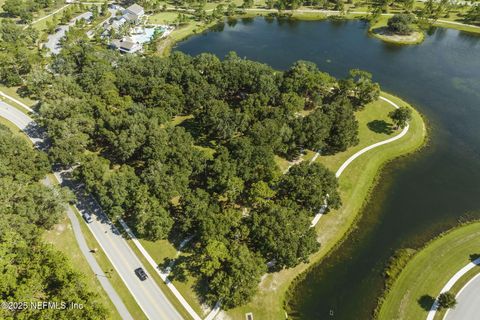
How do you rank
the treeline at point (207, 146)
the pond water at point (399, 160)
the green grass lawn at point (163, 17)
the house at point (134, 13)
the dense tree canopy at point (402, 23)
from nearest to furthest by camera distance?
1. the treeline at point (207, 146)
2. the pond water at point (399, 160)
3. the dense tree canopy at point (402, 23)
4. the house at point (134, 13)
5. the green grass lawn at point (163, 17)

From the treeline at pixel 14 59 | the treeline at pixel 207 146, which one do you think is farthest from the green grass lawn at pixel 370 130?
the treeline at pixel 14 59

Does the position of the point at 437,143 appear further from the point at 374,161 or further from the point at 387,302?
the point at 387,302

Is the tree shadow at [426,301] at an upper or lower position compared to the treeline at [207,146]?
lower

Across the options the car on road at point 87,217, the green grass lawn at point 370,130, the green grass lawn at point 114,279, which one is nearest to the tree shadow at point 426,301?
the green grass lawn at point 370,130

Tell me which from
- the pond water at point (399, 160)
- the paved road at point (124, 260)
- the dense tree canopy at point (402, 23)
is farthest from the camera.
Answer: the dense tree canopy at point (402, 23)

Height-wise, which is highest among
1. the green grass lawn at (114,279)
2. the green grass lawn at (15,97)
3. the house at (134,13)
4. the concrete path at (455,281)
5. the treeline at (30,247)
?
the house at (134,13)

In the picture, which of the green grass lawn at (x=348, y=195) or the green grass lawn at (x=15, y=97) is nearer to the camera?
the green grass lawn at (x=348, y=195)

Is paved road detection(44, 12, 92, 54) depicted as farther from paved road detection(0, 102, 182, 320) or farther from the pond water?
paved road detection(0, 102, 182, 320)

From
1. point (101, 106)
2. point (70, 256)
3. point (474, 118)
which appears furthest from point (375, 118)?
point (70, 256)

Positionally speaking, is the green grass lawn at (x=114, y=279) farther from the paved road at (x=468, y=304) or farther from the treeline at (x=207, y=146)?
the paved road at (x=468, y=304)
